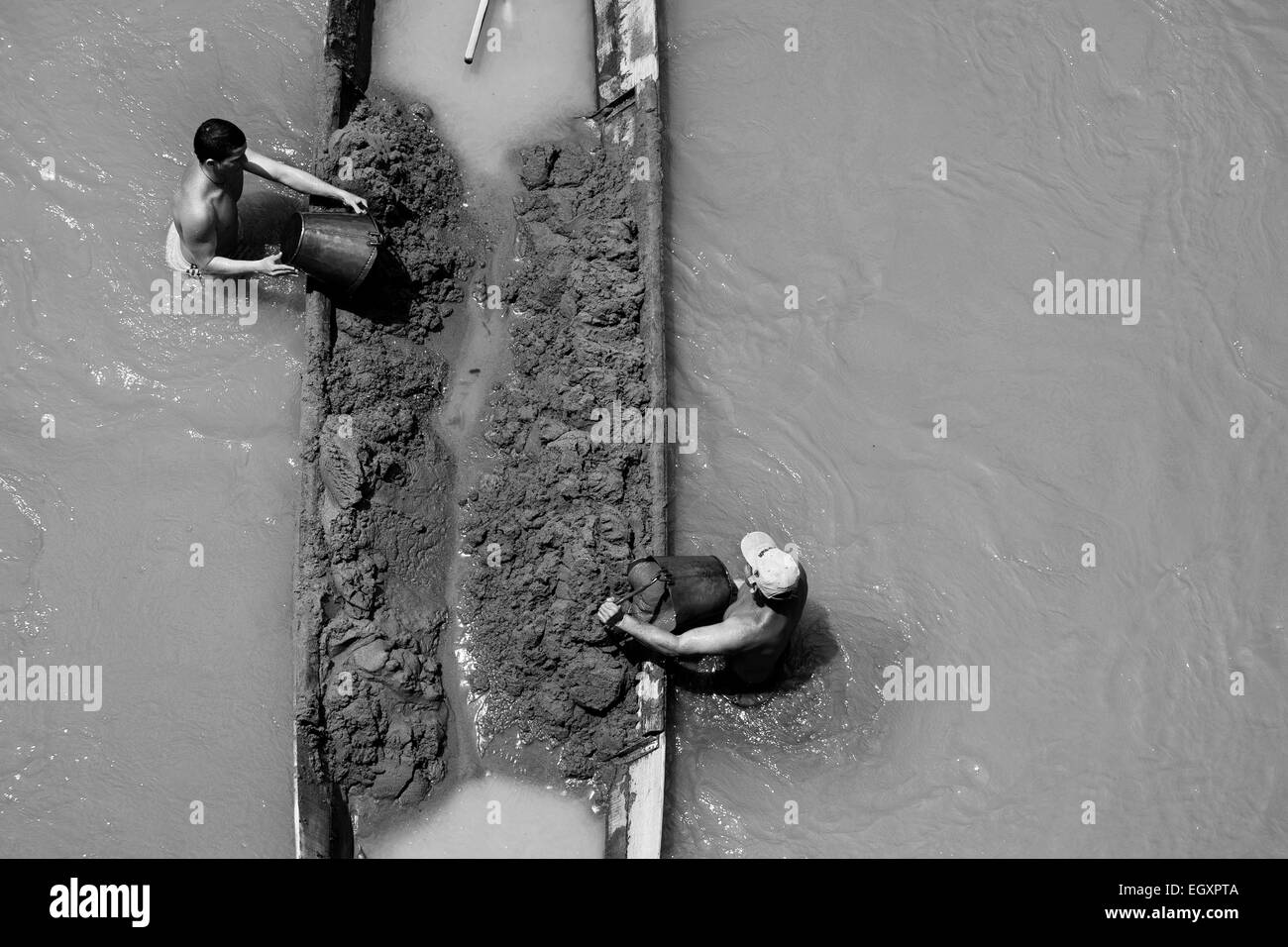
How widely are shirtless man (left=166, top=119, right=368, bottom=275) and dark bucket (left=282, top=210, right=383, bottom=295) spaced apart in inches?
4.4

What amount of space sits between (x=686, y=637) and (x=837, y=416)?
206cm

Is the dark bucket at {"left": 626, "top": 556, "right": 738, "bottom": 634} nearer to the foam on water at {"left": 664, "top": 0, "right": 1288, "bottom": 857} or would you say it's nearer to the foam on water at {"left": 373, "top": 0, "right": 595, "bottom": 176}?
Result: the foam on water at {"left": 664, "top": 0, "right": 1288, "bottom": 857}

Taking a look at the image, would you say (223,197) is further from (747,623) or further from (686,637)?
(747,623)

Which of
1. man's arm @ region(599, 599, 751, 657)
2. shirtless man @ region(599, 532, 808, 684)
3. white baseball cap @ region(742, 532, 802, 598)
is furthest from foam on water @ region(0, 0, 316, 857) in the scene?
white baseball cap @ region(742, 532, 802, 598)

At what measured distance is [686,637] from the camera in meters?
6.11

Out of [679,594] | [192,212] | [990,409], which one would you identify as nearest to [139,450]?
[192,212]

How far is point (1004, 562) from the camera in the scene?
7.16m

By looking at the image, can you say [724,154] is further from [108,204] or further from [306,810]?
[306,810]

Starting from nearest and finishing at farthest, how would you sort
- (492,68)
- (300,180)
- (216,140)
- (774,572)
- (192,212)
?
(774,572)
(216,140)
(192,212)
(300,180)
(492,68)

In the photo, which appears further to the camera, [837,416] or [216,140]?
[837,416]

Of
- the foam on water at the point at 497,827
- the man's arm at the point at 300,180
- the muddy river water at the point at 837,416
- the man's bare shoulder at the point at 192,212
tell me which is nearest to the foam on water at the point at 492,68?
the muddy river water at the point at 837,416

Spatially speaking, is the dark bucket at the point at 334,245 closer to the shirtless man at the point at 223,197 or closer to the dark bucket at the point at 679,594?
the shirtless man at the point at 223,197

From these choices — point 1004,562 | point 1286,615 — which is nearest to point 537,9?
point 1004,562

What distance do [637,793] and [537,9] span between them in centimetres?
532
